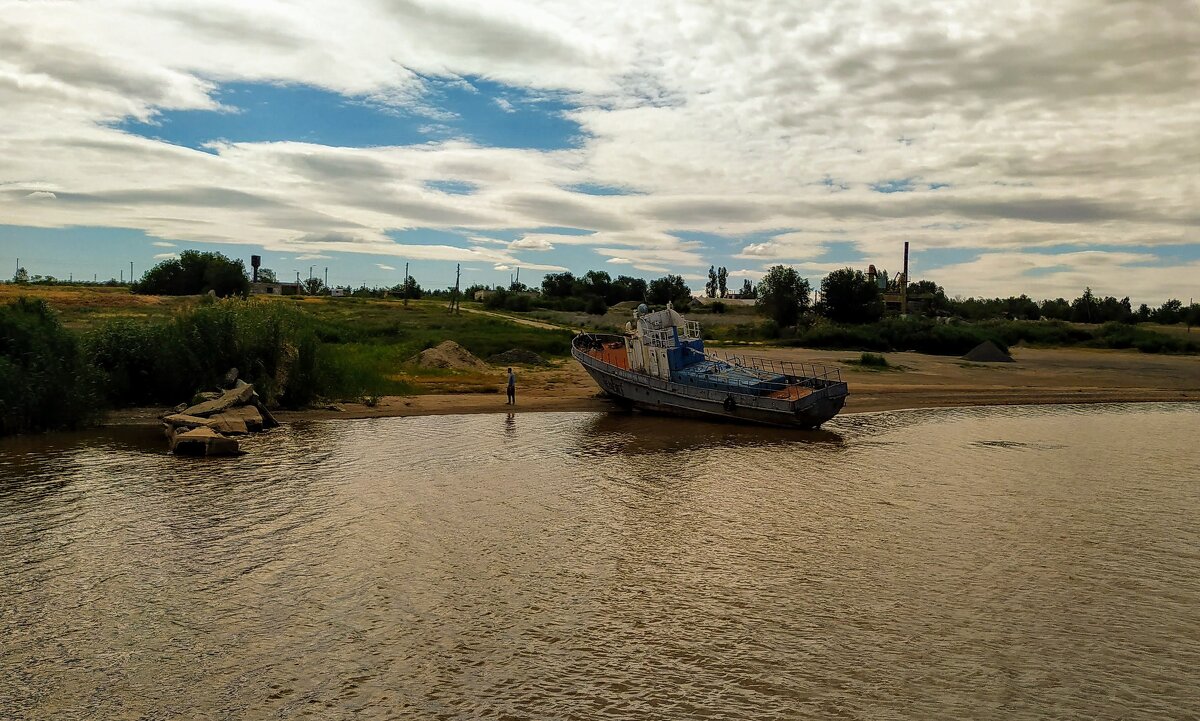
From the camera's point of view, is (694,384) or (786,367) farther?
(786,367)

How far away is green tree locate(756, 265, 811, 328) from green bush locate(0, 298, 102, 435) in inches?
2892

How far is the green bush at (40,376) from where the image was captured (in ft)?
86.9

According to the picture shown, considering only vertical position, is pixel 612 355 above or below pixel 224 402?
above

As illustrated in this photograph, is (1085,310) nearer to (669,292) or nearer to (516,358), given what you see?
(669,292)

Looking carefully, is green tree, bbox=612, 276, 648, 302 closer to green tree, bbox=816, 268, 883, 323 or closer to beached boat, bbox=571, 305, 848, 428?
green tree, bbox=816, 268, 883, 323

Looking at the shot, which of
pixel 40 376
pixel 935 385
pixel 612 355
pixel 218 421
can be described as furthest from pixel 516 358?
pixel 40 376

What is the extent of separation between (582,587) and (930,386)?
4037cm

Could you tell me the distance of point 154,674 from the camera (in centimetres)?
1057

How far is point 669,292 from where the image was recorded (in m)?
138

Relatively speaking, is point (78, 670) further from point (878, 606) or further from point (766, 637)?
point (878, 606)

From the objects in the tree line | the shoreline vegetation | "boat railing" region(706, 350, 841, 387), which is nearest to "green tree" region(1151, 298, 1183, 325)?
the tree line

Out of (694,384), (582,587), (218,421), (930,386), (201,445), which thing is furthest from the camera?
(930,386)

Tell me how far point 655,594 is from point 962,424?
2675 cm

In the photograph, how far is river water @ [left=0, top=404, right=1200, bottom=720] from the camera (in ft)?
34.0
